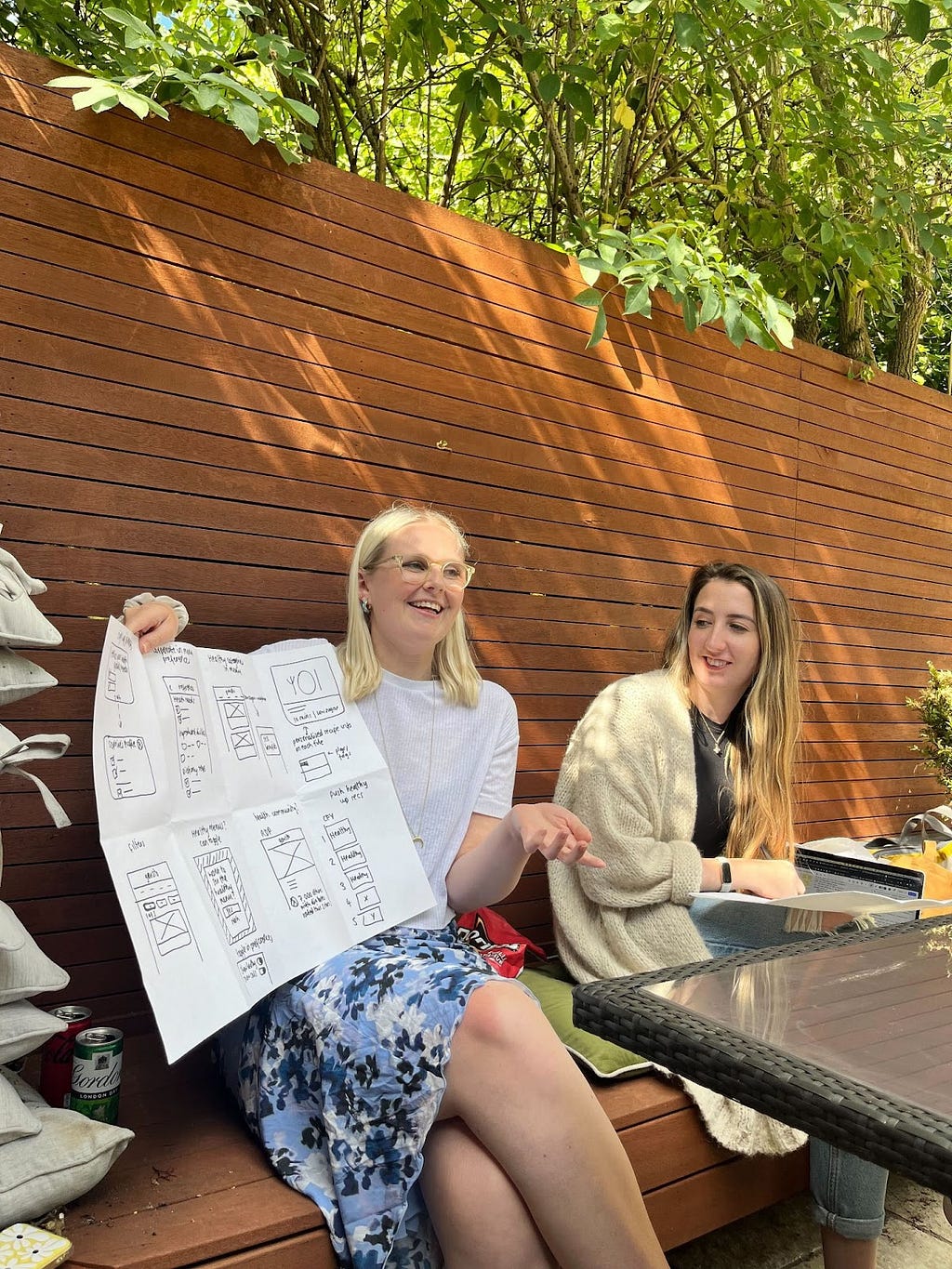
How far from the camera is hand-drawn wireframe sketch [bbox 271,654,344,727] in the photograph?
229cm

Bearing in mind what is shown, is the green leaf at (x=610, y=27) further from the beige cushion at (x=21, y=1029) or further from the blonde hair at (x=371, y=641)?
the beige cushion at (x=21, y=1029)

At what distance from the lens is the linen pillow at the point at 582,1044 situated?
89.7 inches

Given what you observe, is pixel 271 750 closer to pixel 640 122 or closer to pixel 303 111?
pixel 303 111

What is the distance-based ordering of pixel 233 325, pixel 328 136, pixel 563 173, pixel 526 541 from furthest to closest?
pixel 563 173, pixel 328 136, pixel 526 541, pixel 233 325

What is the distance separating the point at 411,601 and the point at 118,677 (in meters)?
0.71

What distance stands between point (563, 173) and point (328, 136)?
815mm

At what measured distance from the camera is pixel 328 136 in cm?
343

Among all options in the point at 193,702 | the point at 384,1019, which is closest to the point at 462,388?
the point at 193,702

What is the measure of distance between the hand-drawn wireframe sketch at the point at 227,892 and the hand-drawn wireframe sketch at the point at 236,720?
216mm

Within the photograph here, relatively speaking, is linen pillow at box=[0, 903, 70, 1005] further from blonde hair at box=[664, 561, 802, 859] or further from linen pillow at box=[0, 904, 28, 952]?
blonde hair at box=[664, 561, 802, 859]

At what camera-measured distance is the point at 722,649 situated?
292cm

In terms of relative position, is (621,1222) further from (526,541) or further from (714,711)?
(526,541)

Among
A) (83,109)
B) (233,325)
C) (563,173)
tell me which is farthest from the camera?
(563,173)

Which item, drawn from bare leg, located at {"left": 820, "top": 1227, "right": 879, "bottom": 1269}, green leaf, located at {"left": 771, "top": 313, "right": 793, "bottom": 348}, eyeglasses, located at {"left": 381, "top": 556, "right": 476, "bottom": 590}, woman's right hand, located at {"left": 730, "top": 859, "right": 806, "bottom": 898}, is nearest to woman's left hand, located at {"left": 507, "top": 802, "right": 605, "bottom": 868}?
eyeglasses, located at {"left": 381, "top": 556, "right": 476, "bottom": 590}
